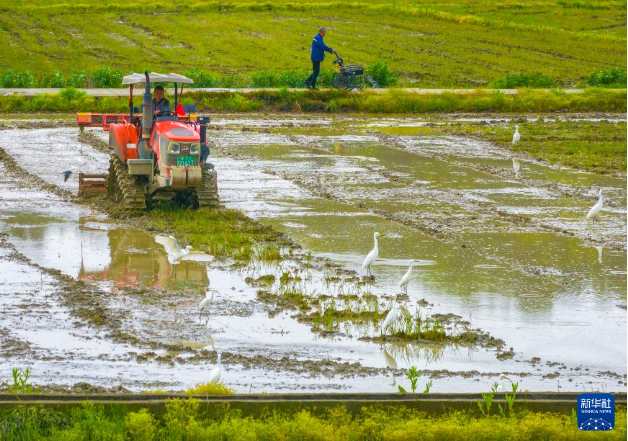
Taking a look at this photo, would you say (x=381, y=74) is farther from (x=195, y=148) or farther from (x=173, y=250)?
(x=173, y=250)

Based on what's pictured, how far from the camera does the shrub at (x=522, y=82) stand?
3809 centimetres

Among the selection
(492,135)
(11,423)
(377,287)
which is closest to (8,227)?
(377,287)

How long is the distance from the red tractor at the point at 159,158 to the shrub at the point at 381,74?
1938 centimetres

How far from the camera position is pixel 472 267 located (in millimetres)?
14125

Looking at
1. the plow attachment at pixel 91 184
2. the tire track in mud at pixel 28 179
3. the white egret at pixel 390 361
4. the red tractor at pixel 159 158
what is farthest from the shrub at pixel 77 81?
the white egret at pixel 390 361

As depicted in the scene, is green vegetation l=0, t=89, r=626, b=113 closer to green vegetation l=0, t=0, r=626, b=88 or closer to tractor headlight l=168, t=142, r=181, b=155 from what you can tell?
green vegetation l=0, t=0, r=626, b=88

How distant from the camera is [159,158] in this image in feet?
54.7

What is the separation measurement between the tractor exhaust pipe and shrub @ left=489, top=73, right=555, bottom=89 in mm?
22701

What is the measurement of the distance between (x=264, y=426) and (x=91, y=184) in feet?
40.3

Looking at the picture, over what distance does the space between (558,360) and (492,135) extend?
18779 millimetres

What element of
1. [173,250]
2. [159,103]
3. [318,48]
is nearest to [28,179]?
[159,103]

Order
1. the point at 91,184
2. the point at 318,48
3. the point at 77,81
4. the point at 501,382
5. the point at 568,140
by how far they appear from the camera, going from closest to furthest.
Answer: the point at 501,382
the point at 91,184
the point at 568,140
the point at 318,48
the point at 77,81

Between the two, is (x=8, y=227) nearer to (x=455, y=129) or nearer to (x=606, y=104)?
(x=455, y=129)

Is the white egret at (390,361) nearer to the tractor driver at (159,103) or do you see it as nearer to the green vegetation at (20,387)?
the green vegetation at (20,387)
